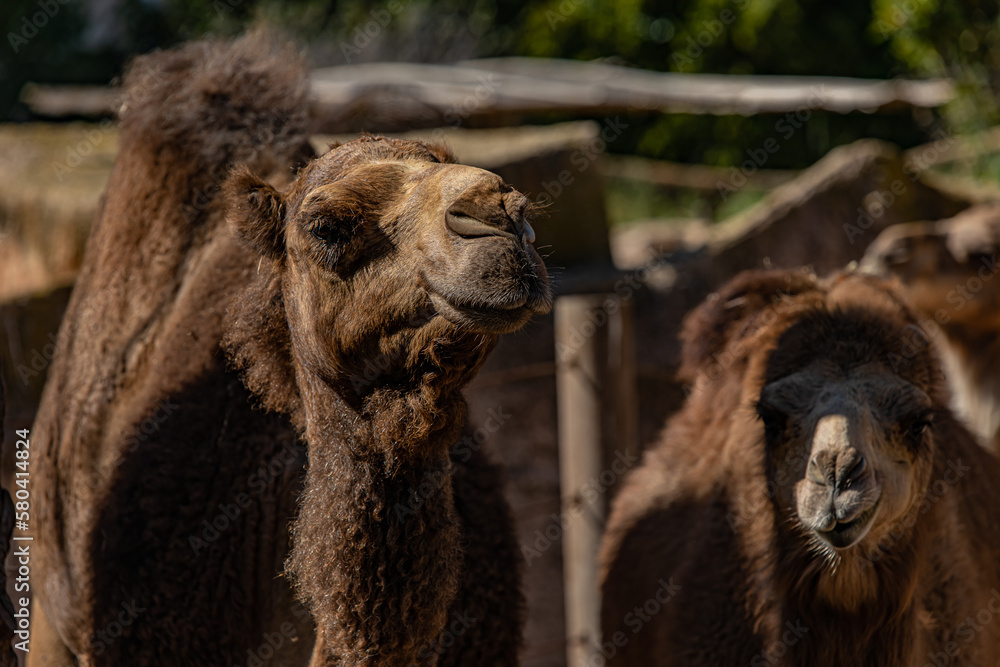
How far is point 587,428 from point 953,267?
1.82m

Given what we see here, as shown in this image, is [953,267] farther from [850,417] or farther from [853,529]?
[853,529]

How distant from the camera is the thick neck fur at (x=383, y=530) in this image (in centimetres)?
228

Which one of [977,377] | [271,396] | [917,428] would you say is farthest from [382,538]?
[977,377]

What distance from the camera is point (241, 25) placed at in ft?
40.0

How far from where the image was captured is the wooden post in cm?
454

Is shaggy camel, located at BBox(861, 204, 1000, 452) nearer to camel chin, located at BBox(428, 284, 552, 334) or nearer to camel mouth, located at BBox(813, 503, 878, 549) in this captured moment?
camel mouth, located at BBox(813, 503, 878, 549)

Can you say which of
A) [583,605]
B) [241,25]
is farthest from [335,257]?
[241,25]

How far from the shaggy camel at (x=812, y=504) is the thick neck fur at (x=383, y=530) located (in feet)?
3.23

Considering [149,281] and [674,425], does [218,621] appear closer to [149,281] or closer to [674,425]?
[149,281]

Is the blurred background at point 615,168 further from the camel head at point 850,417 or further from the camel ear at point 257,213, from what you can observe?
the camel head at point 850,417

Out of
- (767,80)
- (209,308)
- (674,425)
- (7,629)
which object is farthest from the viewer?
(767,80)

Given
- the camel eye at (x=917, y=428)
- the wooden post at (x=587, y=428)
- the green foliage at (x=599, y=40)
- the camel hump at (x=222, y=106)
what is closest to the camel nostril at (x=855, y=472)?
the camel eye at (x=917, y=428)

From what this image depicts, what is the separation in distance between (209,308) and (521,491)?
10.3 feet

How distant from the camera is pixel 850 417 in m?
2.67
